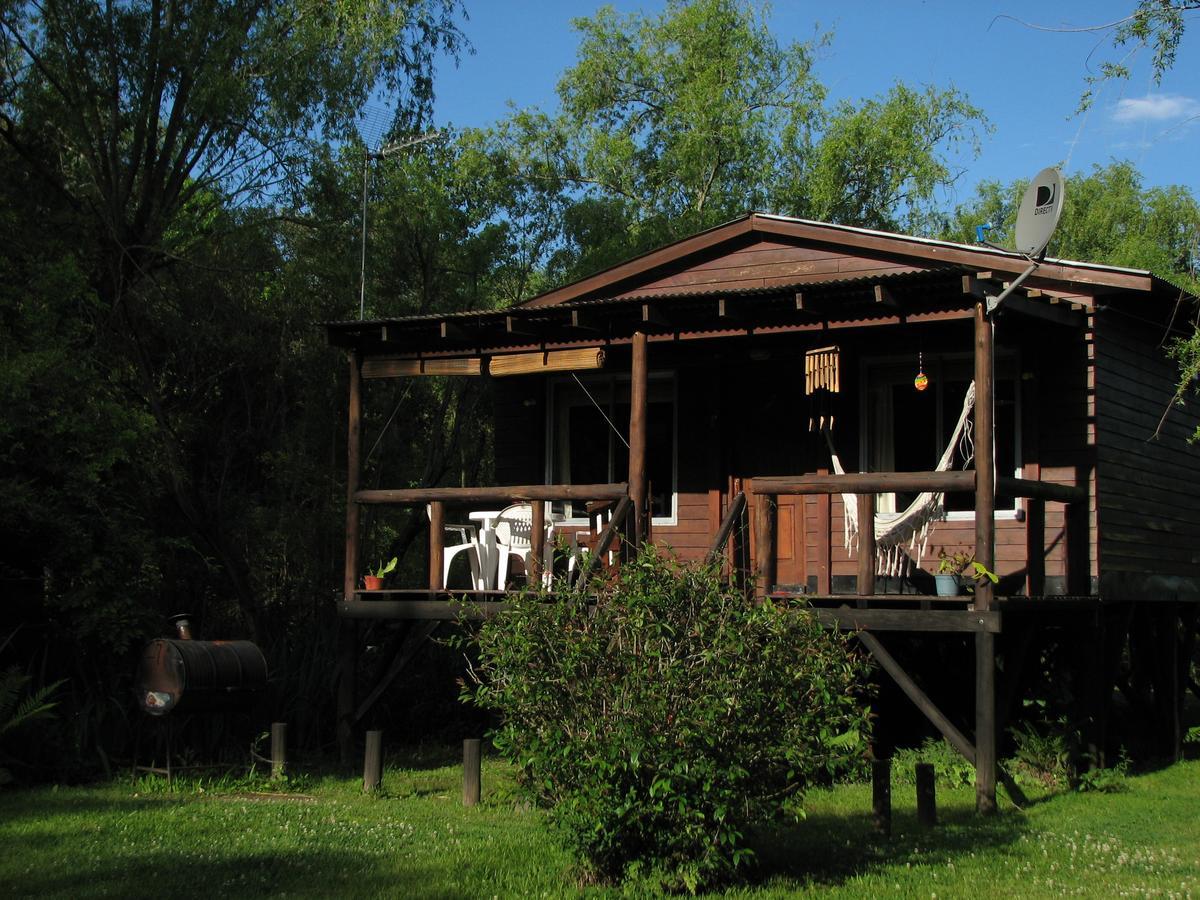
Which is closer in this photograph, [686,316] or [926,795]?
[926,795]

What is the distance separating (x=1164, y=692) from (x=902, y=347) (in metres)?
4.50

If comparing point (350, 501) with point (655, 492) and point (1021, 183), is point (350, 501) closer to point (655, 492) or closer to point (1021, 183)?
point (655, 492)

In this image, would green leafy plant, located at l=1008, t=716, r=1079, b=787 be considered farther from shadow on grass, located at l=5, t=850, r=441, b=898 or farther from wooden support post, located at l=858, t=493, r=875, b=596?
shadow on grass, located at l=5, t=850, r=441, b=898

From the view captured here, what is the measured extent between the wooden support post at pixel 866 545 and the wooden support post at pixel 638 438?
5.87 ft

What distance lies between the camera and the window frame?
12852mm

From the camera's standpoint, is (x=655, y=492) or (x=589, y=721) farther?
(x=655, y=492)

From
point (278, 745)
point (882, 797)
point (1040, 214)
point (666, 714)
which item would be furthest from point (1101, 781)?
point (278, 745)

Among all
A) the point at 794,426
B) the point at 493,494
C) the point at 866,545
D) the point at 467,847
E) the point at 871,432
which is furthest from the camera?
the point at 794,426

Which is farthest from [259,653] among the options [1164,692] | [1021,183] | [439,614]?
[1021,183]

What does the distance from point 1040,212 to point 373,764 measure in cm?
667

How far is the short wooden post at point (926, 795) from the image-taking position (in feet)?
26.3

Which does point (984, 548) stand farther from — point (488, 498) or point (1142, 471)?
point (488, 498)

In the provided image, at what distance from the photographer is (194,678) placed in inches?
401

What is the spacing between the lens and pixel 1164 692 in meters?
12.7
